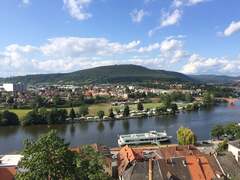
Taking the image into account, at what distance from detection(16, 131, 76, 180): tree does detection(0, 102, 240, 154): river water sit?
91.9 ft

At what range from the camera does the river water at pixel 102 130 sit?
1746 inches

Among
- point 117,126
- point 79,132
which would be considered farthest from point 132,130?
point 79,132

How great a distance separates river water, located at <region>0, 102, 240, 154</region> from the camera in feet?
145

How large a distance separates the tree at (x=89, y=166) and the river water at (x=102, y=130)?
26756mm

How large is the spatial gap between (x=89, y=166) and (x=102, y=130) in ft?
133

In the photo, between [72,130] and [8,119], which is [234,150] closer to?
[72,130]

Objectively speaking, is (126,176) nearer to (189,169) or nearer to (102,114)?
(189,169)

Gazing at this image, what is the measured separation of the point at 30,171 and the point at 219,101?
96793 millimetres

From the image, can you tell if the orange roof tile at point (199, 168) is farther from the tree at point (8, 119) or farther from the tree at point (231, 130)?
the tree at point (8, 119)

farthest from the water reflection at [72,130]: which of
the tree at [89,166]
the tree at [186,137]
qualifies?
the tree at [89,166]

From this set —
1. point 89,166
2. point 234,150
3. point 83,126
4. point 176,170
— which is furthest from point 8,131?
point 89,166

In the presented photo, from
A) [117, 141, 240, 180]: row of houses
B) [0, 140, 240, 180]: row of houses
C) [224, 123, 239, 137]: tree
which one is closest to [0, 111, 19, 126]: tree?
[224, 123, 239, 137]: tree

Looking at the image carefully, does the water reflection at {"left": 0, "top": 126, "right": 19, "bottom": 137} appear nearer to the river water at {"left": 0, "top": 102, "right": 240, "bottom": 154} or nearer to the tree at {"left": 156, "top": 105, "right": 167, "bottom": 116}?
the river water at {"left": 0, "top": 102, "right": 240, "bottom": 154}

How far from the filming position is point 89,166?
1300 centimetres
